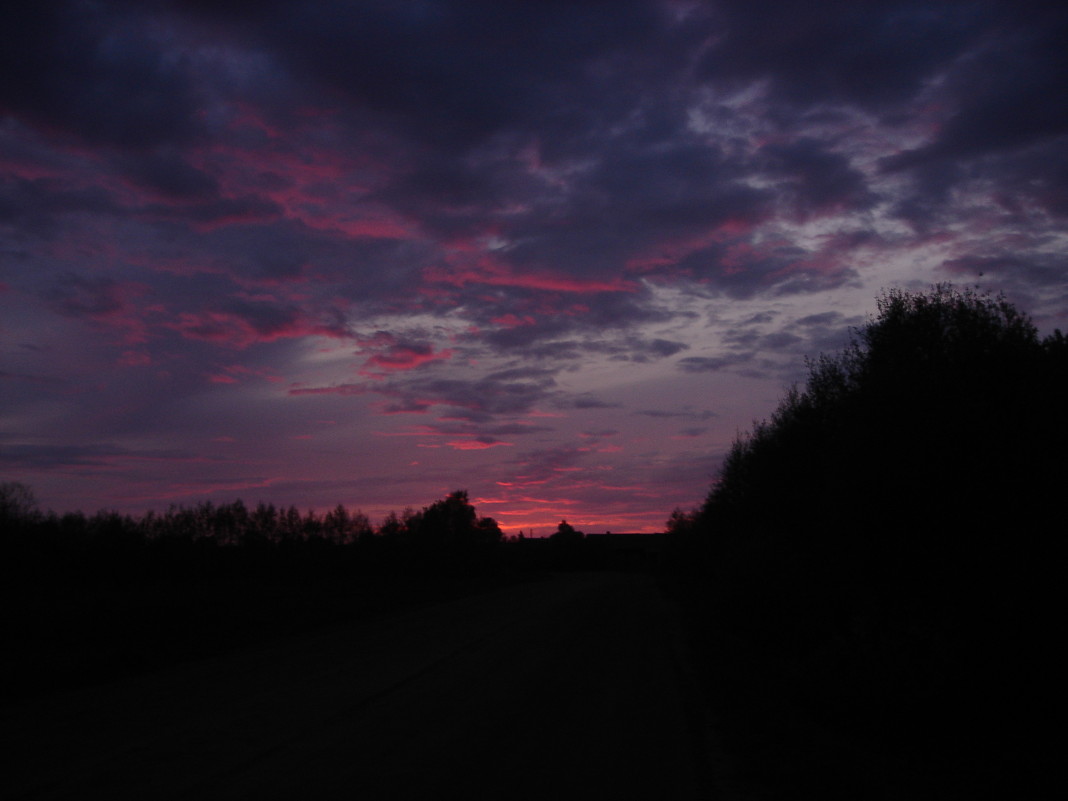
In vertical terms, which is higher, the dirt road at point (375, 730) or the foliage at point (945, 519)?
the foliage at point (945, 519)

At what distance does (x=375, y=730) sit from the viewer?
8930 millimetres

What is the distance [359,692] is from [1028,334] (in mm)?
13245

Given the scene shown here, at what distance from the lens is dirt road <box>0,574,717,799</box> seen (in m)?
6.85

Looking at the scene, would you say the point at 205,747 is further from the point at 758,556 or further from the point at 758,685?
the point at 758,556

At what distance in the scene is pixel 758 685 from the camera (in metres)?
13.0

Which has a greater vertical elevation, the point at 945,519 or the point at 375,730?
the point at 945,519

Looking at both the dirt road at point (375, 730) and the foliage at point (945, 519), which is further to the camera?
the foliage at point (945, 519)

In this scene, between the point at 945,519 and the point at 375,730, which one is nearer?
the point at 375,730

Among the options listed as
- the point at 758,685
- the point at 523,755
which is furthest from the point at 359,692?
the point at 758,685

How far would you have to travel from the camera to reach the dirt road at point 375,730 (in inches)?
270

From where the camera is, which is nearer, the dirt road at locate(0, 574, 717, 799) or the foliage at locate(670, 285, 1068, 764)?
the dirt road at locate(0, 574, 717, 799)

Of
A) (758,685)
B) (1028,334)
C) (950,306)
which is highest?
(950,306)

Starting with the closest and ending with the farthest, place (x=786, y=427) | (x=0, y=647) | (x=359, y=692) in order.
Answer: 1. (x=359, y=692)
2. (x=0, y=647)
3. (x=786, y=427)

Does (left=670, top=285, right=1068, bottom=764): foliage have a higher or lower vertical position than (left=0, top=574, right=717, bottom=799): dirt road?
higher
